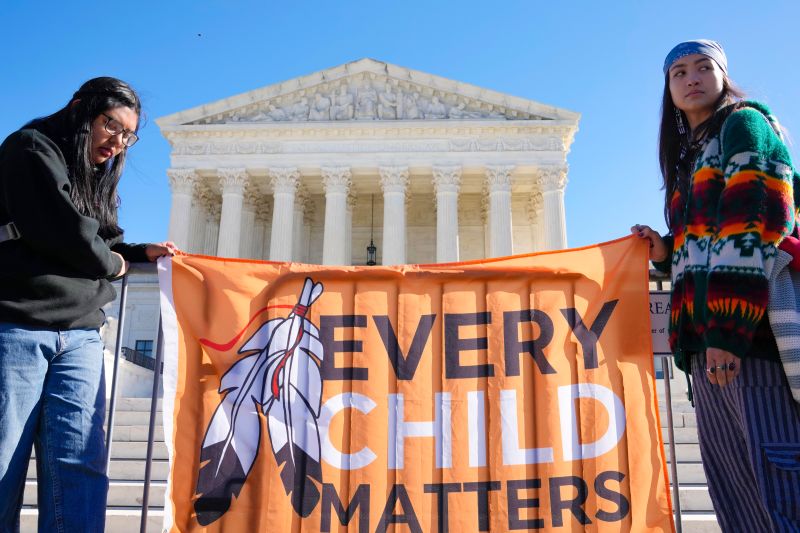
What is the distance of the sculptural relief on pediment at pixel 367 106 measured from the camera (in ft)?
109

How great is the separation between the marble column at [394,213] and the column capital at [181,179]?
32.5ft

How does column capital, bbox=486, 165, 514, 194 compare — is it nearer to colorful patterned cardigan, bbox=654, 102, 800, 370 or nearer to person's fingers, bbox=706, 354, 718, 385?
colorful patterned cardigan, bbox=654, 102, 800, 370

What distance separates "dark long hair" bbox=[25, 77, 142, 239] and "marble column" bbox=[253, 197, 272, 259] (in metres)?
32.1

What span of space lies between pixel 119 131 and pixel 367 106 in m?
31.5

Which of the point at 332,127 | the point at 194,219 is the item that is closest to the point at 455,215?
the point at 332,127

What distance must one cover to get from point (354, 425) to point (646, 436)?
5.50ft

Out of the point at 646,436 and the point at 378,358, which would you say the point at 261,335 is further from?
the point at 646,436

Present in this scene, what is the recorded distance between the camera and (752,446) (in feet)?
8.66

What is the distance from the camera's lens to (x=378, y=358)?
12.2 feet

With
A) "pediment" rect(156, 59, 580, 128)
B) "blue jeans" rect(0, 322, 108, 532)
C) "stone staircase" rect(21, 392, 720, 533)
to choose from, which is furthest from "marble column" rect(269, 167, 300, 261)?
"blue jeans" rect(0, 322, 108, 532)

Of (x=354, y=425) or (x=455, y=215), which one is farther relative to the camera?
(x=455, y=215)

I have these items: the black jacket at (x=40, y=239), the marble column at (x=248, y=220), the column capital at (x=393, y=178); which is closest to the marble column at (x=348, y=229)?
the column capital at (x=393, y=178)

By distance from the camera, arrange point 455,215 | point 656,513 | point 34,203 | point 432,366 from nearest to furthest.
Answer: point 34,203, point 656,513, point 432,366, point 455,215

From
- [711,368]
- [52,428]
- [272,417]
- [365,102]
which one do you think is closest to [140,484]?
[272,417]
